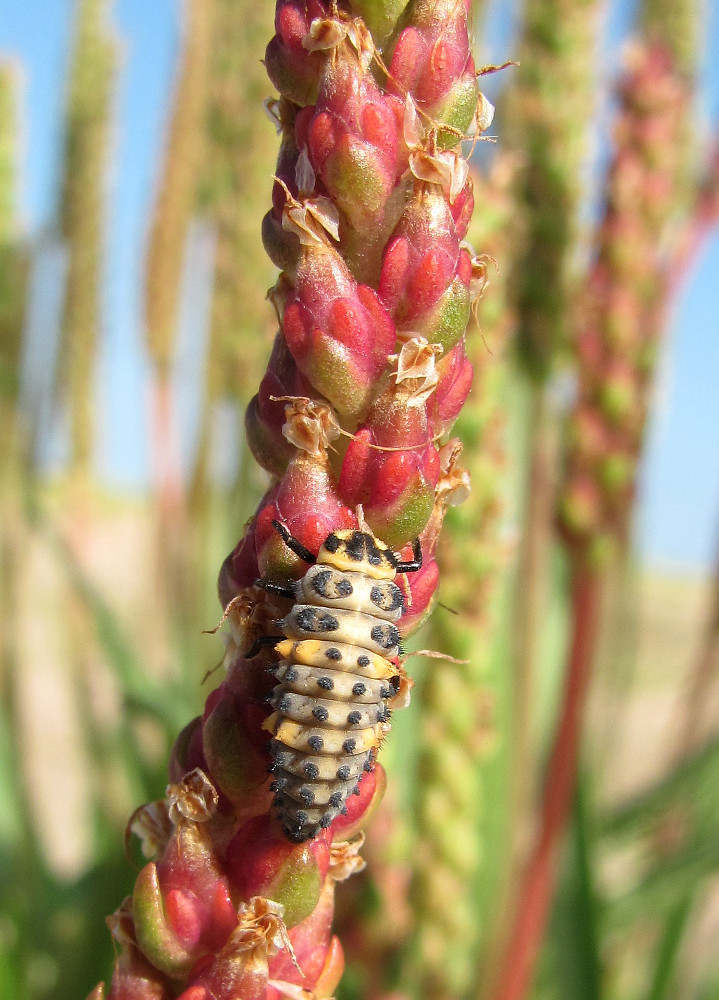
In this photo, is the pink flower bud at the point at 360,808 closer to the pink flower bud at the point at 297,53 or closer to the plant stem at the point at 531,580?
the pink flower bud at the point at 297,53

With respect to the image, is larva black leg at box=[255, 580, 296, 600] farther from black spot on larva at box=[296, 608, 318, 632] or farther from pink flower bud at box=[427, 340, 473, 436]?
pink flower bud at box=[427, 340, 473, 436]

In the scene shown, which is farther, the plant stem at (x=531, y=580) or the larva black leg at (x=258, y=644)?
the plant stem at (x=531, y=580)

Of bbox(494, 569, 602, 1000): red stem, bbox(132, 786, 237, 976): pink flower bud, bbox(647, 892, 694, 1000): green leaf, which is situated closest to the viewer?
bbox(132, 786, 237, 976): pink flower bud

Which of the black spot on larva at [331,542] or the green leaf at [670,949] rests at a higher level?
the black spot on larva at [331,542]

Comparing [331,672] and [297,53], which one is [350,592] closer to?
[331,672]

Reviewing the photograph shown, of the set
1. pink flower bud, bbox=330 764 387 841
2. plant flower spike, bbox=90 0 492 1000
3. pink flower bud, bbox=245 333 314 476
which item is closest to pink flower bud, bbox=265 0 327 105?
plant flower spike, bbox=90 0 492 1000

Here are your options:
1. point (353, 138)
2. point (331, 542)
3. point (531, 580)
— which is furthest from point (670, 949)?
point (353, 138)

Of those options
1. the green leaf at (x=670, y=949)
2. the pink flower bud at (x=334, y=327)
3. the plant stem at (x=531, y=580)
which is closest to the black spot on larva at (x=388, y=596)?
the pink flower bud at (x=334, y=327)

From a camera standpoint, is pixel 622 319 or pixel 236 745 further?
pixel 622 319
